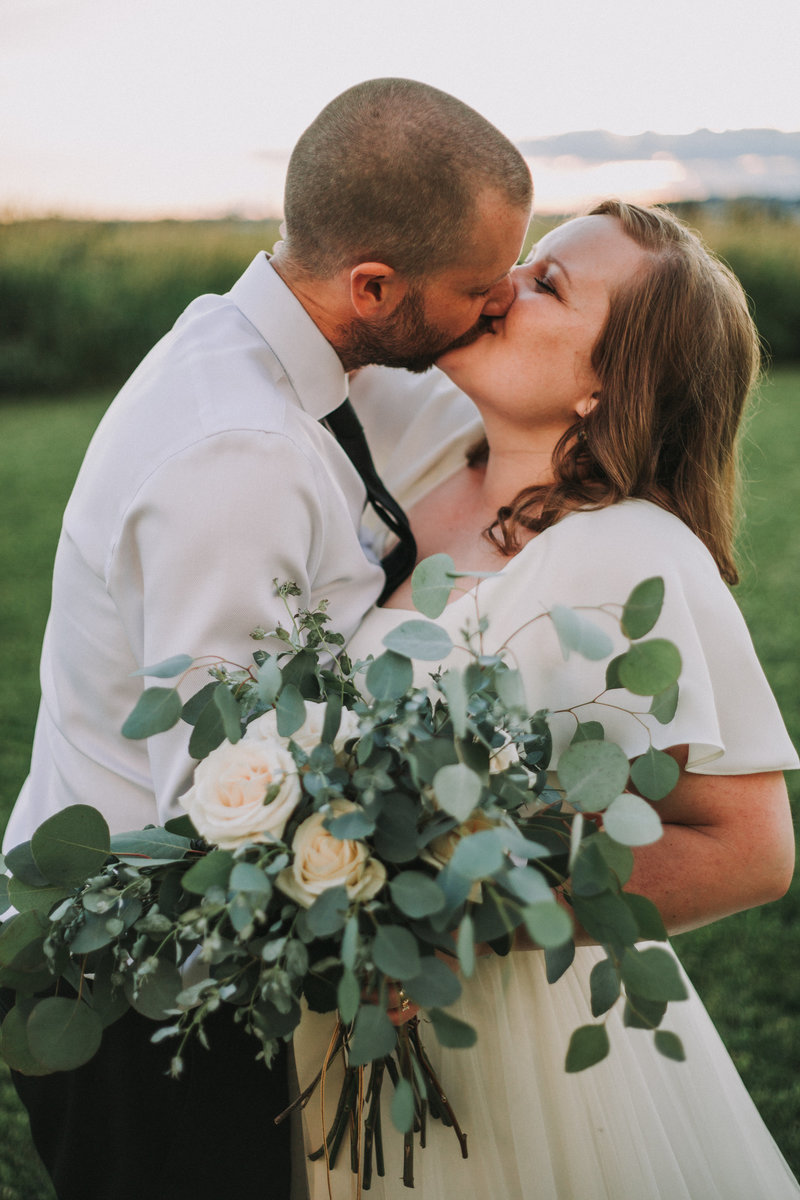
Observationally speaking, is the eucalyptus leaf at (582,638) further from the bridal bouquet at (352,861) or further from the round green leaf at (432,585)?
the round green leaf at (432,585)

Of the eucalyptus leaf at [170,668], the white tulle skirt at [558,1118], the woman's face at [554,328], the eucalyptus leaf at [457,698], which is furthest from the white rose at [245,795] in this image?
the woman's face at [554,328]

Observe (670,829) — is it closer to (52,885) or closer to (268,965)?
(268,965)

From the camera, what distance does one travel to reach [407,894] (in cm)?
107

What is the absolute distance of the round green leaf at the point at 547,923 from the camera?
92 cm

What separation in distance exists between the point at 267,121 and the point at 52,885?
28.2 feet

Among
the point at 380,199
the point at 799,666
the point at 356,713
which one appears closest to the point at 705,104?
the point at 799,666

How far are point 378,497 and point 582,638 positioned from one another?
108 cm

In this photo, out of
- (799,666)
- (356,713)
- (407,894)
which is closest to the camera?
(407,894)

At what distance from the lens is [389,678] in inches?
45.7

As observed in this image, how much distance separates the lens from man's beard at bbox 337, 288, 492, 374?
1.89 m

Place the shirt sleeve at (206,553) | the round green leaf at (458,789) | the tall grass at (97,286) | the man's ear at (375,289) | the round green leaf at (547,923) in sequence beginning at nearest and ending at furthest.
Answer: the round green leaf at (547,923) < the round green leaf at (458,789) < the shirt sleeve at (206,553) < the man's ear at (375,289) < the tall grass at (97,286)

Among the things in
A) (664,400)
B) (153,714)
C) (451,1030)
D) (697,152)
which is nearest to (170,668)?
(153,714)

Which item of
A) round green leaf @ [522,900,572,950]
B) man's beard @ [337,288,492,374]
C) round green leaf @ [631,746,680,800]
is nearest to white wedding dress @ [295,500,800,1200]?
round green leaf @ [631,746,680,800]

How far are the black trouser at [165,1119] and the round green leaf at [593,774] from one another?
33.0 inches
